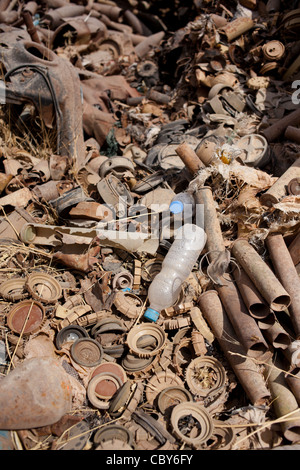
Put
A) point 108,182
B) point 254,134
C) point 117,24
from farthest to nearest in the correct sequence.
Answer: point 117,24
point 254,134
point 108,182

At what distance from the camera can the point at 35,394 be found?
2.23 m

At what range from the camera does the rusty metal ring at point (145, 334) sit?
2686mm

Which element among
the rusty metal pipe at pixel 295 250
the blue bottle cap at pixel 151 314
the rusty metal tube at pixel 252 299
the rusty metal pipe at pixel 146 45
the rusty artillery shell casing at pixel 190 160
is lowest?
the blue bottle cap at pixel 151 314

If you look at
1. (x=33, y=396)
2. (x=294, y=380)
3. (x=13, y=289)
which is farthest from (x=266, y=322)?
(x=13, y=289)

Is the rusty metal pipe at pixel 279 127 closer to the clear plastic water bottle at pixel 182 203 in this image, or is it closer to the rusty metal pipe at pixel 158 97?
the clear plastic water bottle at pixel 182 203

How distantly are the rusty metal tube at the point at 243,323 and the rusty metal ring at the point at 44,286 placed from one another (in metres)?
1.43

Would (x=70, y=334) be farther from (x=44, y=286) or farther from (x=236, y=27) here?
(x=236, y=27)

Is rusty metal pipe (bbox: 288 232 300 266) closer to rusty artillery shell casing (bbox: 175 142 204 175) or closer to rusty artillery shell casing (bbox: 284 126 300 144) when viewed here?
rusty artillery shell casing (bbox: 175 142 204 175)

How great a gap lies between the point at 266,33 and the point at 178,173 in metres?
2.98

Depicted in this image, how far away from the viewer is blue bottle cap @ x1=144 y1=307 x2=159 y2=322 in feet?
9.47

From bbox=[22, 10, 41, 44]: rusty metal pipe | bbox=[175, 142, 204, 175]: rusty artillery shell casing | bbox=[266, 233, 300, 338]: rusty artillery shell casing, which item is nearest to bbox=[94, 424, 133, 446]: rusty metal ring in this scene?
bbox=[266, 233, 300, 338]: rusty artillery shell casing

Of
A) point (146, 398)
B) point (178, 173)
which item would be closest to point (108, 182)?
point (178, 173)

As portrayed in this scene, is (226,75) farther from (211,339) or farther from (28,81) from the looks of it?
(211,339)

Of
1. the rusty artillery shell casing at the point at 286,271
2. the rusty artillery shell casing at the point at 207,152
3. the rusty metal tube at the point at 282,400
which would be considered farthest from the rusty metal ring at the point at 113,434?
the rusty artillery shell casing at the point at 207,152
